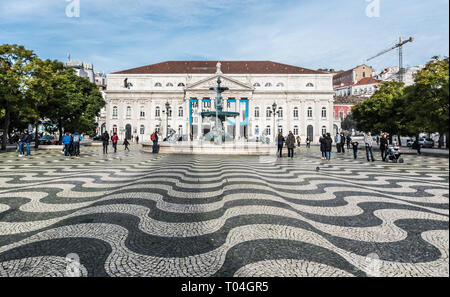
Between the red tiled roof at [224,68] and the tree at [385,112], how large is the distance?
1186 inches

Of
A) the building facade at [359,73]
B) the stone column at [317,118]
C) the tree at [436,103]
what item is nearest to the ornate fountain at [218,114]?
the tree at [436,103]

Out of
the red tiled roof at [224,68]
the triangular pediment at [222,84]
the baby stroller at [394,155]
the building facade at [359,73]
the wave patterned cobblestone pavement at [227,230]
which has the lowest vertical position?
the wave patterned cobblestone pavement at [227,230]

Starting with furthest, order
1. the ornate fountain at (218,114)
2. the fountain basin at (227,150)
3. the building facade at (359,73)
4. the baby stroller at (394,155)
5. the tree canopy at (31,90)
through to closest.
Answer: the building facade at (359,73) → the ornate fountain at (218,114) → the tree canopy at (31,90) → the fountain basin at (227,150) → the baby stroller at (394,155)

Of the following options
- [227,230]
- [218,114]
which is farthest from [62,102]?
[227,230]

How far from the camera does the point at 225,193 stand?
A: 526 centimetres

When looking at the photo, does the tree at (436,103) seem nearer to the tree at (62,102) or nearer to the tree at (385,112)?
the tree at (62,102)

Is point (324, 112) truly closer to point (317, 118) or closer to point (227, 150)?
point (317, 118)

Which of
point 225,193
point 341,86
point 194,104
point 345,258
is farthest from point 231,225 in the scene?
point 341,86

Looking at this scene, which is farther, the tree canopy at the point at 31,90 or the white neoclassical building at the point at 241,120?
the white neoclassical building at the point at 241,120

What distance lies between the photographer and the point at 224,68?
59.4 m

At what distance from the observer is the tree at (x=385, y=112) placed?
24.6m

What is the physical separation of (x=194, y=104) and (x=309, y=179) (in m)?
48.4

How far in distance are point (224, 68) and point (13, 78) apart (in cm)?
4604

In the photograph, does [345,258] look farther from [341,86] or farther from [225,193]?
[341,86]
